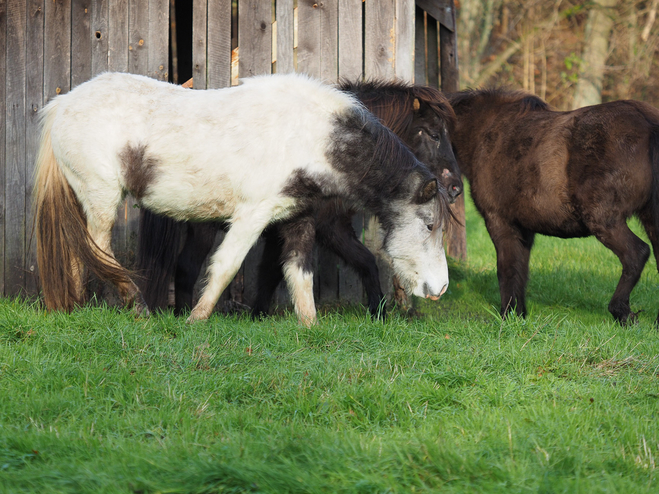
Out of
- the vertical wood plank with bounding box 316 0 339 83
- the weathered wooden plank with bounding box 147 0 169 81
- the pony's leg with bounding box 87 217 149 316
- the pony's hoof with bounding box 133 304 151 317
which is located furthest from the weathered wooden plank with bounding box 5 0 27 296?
the vertical wood plank with bounding box 316 0 339 83

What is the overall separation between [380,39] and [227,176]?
2387 mm

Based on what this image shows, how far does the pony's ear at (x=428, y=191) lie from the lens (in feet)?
15.8

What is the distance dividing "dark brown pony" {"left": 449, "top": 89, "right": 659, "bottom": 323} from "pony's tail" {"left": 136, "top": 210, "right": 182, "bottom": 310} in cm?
279

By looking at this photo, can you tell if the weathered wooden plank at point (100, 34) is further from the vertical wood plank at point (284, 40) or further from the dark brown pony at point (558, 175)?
the dark brown pony at point (558, 175)

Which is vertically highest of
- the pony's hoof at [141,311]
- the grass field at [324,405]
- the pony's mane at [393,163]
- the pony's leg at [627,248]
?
the pony's mane at [393,163]

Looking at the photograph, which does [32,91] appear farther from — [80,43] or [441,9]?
[441,9]

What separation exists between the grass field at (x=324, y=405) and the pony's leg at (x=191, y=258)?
3.48ft

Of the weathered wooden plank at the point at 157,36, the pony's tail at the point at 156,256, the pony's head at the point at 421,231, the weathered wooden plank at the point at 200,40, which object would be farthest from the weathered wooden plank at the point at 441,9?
the pony's tail at the point at 156,256

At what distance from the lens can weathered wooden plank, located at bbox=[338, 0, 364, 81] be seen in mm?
6293

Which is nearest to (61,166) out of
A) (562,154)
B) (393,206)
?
(393,206)

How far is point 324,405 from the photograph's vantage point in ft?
10.6

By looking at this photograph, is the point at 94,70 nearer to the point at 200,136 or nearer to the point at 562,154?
the point at 200,136

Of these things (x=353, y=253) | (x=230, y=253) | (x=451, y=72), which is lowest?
(x=353, y=253)

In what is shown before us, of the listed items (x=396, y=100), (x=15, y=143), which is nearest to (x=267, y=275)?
A: (x=396, y=100)
